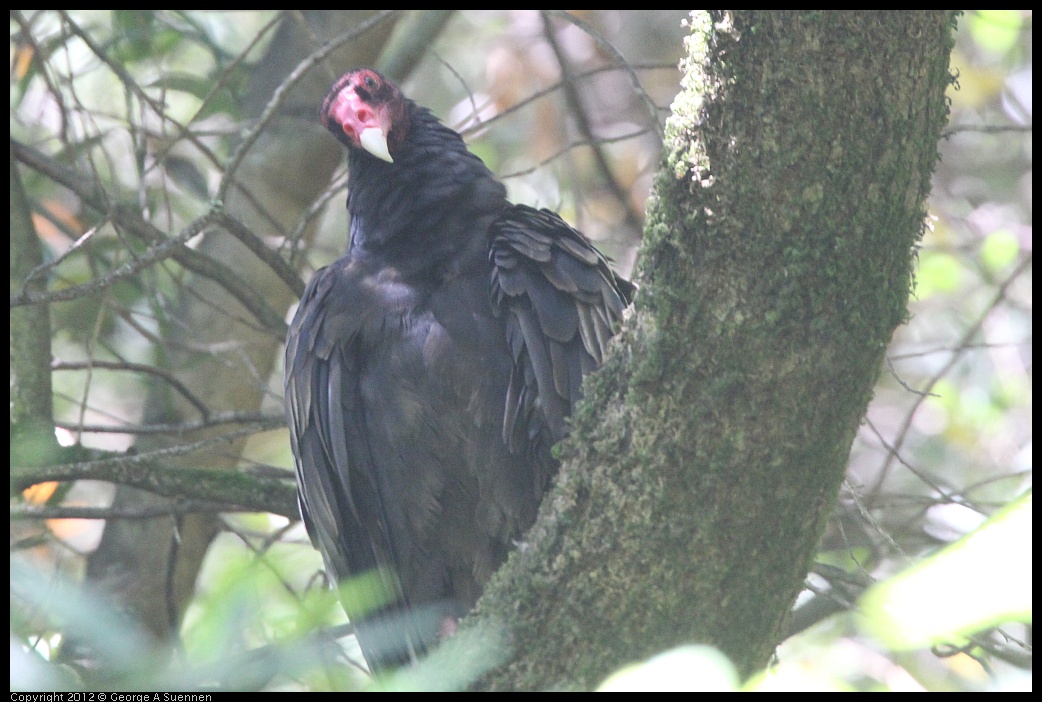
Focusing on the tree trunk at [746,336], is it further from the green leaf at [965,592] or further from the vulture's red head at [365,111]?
the vulture's red head at [365,111]

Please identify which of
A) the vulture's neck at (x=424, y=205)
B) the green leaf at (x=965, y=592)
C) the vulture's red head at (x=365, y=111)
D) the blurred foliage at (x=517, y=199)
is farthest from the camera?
the vulture's red head at (x=365, y=111)

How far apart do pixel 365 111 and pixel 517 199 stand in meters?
2.95

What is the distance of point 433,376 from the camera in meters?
2.91

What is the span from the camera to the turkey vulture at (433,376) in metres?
2.85

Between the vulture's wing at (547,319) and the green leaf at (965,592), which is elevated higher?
the vulture's wing at (547,319)

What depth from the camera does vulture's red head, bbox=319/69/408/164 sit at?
10.9ft

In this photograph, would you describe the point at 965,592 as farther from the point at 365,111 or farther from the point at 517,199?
the point at 517,199

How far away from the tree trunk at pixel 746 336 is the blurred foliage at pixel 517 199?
25cm

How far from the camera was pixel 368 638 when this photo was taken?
8.57ft

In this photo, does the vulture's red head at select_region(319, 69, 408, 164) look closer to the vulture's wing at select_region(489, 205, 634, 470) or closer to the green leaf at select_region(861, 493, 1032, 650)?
the vulture's wing at select_region(489, 205, 634, 470)

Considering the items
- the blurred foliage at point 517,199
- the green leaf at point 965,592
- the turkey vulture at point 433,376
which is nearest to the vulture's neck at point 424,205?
the turkey vulture at point 433,376

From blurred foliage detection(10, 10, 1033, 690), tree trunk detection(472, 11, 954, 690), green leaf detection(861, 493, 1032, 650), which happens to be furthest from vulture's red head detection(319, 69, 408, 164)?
green leaf detection(861, 493, 1032, 650)

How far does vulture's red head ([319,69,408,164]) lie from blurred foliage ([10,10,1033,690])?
26 centimetres

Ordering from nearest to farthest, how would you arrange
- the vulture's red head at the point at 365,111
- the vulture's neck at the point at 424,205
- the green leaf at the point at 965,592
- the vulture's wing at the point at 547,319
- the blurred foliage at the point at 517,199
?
the green leaf at the point at 965,592
the blurred foliage at the point at 517,199
the vulture's wing at the point at 547,319
the vulture's neck at the point at 424,205
the vulture's red head at the point at 365,111
